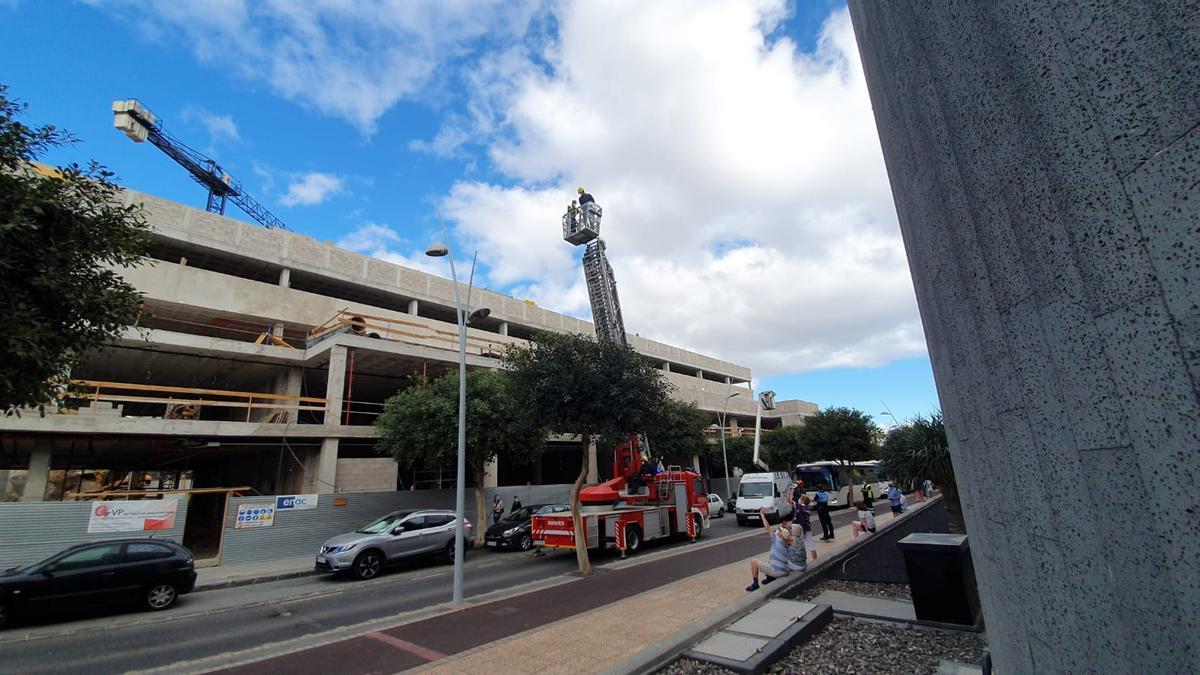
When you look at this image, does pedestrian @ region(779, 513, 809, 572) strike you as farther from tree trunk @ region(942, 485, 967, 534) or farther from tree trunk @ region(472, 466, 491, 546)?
tree trunk @ region(472, 466, 491, 546)

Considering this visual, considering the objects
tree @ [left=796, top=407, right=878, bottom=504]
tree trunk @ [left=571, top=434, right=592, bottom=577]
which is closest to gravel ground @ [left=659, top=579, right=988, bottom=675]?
tree trunk @ [left=571, top=434, right=592, bottom=577]

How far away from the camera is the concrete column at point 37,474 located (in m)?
15.9

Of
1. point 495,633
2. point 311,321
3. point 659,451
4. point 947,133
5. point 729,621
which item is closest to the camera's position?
point 947,133

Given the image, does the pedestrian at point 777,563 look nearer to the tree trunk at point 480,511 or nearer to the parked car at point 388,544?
the parked car at point 388,544

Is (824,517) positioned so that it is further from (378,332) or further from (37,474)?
(37,474)

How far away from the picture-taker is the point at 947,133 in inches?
93.6

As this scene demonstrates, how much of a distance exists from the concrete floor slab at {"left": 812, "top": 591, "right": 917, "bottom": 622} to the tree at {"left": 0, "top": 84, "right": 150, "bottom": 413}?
10217 millimetres

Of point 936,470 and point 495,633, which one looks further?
point 936,470

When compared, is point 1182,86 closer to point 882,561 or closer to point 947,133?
point 947,133

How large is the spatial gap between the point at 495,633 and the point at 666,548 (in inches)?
398

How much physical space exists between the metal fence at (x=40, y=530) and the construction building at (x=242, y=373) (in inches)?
103

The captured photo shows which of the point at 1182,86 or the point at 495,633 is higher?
the point at 1182,86

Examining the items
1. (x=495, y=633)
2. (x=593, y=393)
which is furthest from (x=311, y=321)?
(x=495, y=633)

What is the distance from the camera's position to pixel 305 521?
1806 centimetres
